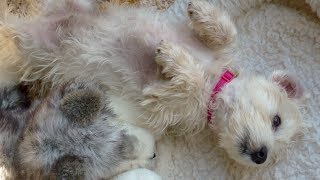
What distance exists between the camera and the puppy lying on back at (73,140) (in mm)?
1732

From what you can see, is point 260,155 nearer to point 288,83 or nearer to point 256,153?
point 256,153

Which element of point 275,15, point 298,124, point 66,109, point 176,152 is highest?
point 275,15

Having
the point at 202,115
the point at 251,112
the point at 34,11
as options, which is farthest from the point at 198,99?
the point at 34,11

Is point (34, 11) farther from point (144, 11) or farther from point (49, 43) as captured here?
point (144, 11)

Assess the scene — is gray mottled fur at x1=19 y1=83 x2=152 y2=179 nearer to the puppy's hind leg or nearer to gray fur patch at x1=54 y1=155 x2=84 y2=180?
gray fur patch at x1=54 y1=155 x2=84 y2=180

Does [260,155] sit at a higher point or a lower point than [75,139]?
higher

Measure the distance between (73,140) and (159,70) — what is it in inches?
17.2

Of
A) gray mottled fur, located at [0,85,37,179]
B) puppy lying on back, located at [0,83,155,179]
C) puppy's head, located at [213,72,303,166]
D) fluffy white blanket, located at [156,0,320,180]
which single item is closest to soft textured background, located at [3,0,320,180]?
fluffy white blanket, located at [156,0,320,180]

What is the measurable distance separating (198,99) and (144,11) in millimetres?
443

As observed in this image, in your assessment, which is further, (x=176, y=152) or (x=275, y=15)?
(x=275, y=15)

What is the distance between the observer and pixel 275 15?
2.33 metres

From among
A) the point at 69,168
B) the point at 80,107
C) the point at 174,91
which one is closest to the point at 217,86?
the point at 174,91

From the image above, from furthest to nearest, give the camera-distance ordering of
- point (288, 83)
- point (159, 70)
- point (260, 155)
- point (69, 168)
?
point (288, 83), point (159, 70), point (260, 155), point (69, 168)

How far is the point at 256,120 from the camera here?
1.87 m
